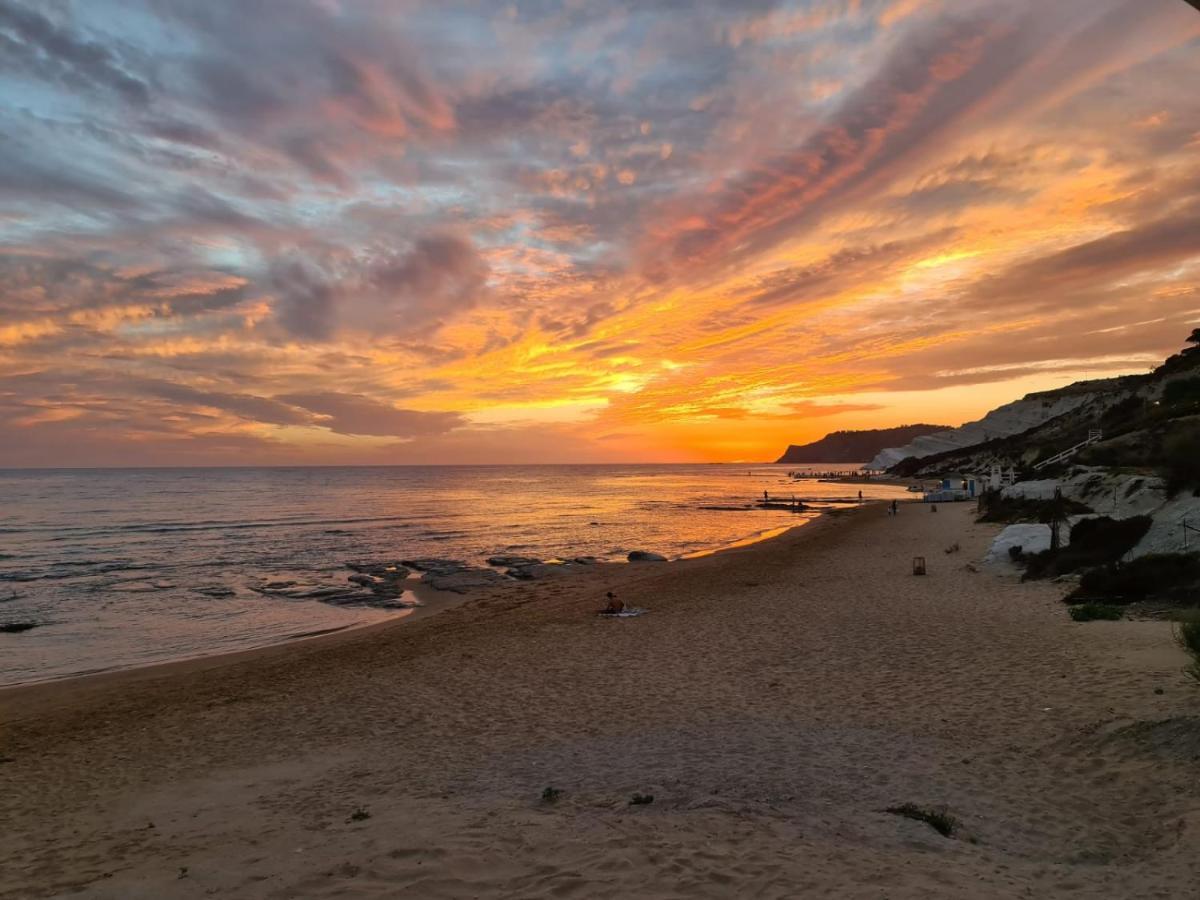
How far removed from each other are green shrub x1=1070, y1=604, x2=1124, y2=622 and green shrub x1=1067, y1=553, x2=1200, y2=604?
1.21 m

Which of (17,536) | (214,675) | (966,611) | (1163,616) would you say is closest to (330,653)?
(214,675)

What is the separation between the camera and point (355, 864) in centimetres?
636

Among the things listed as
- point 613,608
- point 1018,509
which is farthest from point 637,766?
point 1018,509

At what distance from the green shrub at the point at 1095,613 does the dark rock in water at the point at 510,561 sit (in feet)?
79.8

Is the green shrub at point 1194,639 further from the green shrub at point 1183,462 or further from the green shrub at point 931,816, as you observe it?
the green shrub at point 1183,462

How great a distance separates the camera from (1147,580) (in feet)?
52.9

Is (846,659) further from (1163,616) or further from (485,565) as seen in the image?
(485,565)

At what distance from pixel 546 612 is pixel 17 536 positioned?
154ft

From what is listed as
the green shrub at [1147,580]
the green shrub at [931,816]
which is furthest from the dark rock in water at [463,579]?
the green shrub at [931,816]

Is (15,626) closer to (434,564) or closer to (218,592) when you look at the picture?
(218,592)

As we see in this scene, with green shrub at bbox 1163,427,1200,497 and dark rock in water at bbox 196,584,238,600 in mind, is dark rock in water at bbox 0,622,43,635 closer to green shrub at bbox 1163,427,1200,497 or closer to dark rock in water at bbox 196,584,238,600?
dark rock in water at bbox 196,584,238,600

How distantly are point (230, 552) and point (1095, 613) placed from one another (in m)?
41.1

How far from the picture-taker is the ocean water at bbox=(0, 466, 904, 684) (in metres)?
20.6

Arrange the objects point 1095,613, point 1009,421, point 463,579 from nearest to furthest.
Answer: point 1095,613 < point 463,579 < point 1009,421
